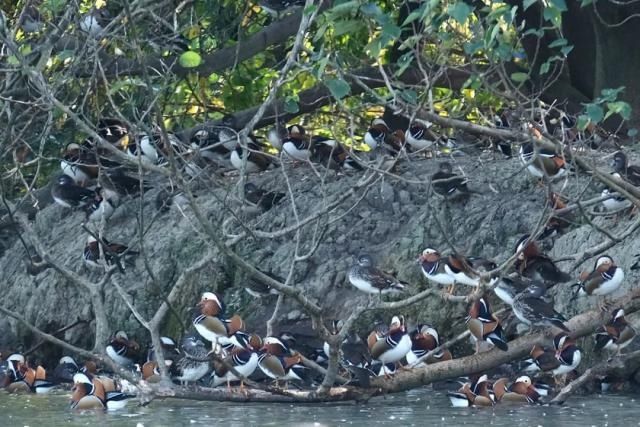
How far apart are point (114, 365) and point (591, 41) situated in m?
8.18

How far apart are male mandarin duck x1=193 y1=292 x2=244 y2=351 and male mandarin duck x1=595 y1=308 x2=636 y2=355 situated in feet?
10.4

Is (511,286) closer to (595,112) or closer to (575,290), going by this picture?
(575,290)

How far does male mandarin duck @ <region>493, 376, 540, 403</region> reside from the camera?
1136cm

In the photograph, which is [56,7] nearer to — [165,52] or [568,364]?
[165,52]

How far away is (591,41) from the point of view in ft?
53.1

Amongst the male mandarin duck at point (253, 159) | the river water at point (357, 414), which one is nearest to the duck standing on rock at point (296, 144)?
the male mandarin duck at point (253, 159)

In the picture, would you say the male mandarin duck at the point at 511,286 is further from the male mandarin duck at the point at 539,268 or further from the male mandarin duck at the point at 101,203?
the male mandarin duck at the point at 101,203

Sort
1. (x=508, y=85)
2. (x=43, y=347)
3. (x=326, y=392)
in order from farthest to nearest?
(x=43, y=347) < (x=326, y=392) < (x=508, y=85)

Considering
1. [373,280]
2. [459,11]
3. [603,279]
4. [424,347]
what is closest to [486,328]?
[424,347]

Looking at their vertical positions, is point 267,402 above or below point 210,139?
below

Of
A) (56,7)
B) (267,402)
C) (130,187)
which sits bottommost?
(267,402)

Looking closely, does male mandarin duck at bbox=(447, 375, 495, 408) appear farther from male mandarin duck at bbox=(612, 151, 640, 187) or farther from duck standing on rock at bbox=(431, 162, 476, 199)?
duck standing on rock at bbox=(431, 162, 476, 199)

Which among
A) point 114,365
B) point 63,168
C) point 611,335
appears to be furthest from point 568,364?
point 63,168

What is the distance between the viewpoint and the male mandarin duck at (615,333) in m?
11.2
